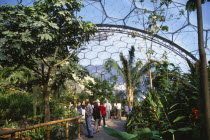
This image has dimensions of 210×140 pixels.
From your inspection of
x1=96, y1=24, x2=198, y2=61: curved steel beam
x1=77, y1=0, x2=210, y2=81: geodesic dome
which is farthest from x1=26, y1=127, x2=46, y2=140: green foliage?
x1=96, y1=24, x2=198, y2=61: curved steel beam

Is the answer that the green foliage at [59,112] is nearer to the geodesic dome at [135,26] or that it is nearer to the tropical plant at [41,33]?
the tropical plant at [41,33]

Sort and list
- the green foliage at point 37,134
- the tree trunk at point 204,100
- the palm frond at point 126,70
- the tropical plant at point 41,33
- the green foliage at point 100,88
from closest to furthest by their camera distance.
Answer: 1. the tree trunk at point 204,100
2. the tropical plant at point 41,33
3. the green foliage at point 37,134
4. the palm frond at point 126,70
5. the green foliage at point 100,88

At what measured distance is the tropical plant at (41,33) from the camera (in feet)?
16.1

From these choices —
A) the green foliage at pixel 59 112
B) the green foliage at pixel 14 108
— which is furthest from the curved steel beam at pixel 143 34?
the green foliage at pixel 14 108

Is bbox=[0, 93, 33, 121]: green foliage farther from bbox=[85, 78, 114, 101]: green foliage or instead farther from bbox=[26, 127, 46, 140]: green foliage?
bbox=[85, 78, 114, 101]: green foliage

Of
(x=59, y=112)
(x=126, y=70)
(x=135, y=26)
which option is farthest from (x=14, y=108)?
(x=135, y=26)

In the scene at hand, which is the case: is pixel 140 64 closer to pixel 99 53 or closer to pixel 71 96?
pixel 71 96

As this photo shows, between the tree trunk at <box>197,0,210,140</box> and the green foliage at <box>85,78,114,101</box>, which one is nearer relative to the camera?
the tree trunk at <box>197,0,210,140</box>

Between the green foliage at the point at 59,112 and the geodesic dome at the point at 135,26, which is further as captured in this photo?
the geodesic dome at the point at 135,26

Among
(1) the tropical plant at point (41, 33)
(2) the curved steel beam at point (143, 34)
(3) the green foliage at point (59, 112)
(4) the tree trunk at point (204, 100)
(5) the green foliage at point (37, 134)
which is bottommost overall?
(5) the green foliage at point (37, 134)

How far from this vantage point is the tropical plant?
489cm

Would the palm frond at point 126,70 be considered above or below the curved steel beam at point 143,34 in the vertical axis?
below

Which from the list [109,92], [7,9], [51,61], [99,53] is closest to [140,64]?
[109,92]

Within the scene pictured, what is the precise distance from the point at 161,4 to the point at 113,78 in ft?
50.4
